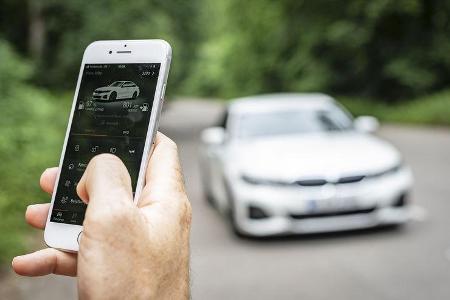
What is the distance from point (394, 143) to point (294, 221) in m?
11.6

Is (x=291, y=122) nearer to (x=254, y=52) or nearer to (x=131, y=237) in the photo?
(x=131, y=237)

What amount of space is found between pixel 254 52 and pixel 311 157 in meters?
38.1

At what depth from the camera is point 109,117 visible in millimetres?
1977

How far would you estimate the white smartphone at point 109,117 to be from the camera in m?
1.88

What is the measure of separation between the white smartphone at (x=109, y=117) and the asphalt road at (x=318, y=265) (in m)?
3.84

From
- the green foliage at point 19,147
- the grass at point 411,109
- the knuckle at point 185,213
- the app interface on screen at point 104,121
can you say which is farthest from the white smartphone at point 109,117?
the grass at point 411,109

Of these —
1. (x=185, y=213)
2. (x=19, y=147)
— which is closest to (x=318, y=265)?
(x=185, y=213)

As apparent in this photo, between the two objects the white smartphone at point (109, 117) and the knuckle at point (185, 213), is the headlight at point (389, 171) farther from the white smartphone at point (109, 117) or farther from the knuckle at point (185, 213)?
the knuckle at point (185, 213)

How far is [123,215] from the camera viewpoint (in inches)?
→ 52.9

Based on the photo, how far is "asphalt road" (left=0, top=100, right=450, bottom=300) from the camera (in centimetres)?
578

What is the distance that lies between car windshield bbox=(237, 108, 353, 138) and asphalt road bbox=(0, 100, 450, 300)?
1232 millimetres

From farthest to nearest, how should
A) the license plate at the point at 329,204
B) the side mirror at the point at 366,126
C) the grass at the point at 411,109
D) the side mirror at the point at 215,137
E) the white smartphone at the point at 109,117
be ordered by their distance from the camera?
1. the grass at the point at 411,109
2. the side mirror at the point at 366,126
3. the side mirror at the point at 215,137
4. the license plate at the point at 329,204
5. the white smartphone at the point at 109,117

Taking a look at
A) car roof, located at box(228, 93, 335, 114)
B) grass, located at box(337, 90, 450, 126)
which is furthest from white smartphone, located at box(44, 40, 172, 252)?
grass, located at box(337, 90, 450, 126)

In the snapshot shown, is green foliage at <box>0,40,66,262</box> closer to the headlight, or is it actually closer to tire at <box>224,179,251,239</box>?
tire at <box>224,179,251,239</box>
